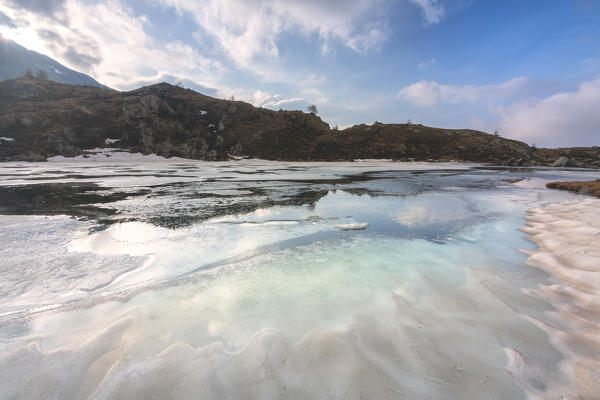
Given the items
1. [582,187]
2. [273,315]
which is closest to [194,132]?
[582,187]

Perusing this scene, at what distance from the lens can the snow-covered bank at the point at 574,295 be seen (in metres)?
2.17

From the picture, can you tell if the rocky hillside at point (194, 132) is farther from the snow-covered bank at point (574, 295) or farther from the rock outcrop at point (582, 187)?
the snow-covered bank at point (574, 295)

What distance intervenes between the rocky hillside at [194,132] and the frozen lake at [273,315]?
5164 centimetres

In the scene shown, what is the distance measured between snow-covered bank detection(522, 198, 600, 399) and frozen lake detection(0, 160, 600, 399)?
0.07 metres

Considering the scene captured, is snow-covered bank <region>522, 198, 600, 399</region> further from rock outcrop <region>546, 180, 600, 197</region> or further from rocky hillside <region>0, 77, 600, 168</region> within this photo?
rocky hillside <region>0, 77, 600, 168</region>

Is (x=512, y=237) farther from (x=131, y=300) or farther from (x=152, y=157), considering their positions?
(x=152, y=157)

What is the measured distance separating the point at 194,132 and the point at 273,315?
6598 cm

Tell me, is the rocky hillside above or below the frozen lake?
above

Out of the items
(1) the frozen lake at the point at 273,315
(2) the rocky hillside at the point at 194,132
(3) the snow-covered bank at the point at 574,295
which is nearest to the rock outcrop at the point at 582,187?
(3) the snow-covered bank at the point at 574,295

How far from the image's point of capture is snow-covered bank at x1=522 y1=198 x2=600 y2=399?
217 centimetres

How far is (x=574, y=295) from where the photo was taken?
11.3ft

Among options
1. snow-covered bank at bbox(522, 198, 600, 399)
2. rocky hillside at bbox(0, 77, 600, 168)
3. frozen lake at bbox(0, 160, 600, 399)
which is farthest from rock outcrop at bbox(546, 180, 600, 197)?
rocky hillside at bbox(0, 77, 600, 168)

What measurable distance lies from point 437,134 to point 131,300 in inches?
3192

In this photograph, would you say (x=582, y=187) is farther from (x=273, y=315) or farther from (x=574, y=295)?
(x=273, y=315)
